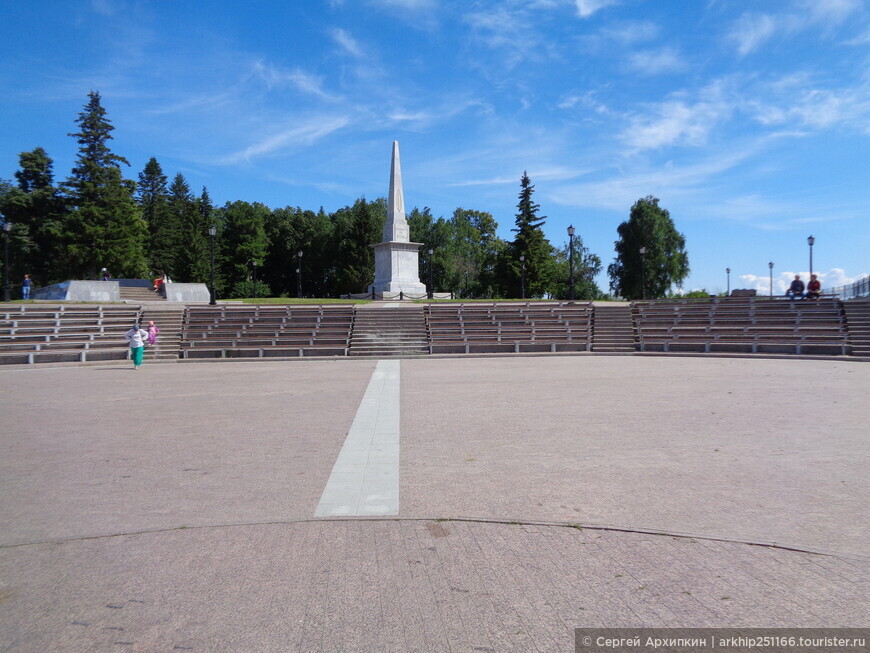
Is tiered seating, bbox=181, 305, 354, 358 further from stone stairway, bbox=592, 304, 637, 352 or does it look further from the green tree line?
the green tree line

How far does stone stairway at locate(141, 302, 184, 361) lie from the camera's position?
76.0ft

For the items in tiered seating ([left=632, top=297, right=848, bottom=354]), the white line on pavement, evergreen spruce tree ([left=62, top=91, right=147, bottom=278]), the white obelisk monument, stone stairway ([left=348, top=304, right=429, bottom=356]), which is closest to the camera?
the white line on pavement

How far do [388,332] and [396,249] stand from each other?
13.2 meters

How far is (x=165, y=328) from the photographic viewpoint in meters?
25.5

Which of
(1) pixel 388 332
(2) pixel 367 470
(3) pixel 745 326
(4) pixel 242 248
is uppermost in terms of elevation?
(4) pixel 242 248

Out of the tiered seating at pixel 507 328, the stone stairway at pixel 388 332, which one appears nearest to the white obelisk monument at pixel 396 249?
the tiered seating at pixel 507 328

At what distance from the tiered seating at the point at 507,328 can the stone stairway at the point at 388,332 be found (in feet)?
1.88

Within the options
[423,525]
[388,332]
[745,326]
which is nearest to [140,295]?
[388,332]

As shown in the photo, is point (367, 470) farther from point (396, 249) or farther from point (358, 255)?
point (358, 255)

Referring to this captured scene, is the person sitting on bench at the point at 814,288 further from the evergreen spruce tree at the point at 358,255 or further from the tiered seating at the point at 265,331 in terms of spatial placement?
the evergreen spruce tree at the point at 358,255

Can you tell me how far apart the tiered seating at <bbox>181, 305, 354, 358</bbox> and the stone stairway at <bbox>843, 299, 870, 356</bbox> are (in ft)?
69.5

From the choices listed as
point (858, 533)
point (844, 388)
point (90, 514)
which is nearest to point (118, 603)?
point (90, 514)

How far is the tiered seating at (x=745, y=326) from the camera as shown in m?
23.1

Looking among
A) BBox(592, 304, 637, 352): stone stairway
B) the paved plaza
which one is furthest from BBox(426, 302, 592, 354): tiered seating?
the paved plaza
